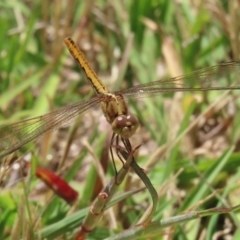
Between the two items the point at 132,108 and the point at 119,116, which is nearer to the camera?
the point at 119,116

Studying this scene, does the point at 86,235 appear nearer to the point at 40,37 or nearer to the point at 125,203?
the point at 125,203

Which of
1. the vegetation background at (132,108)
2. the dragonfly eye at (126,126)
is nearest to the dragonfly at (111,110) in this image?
the dragonfly eye at (126,126)

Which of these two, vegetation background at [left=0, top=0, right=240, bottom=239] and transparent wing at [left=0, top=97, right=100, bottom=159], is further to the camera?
vegetation background at [left=0, top=0, right=240, bottom=239]

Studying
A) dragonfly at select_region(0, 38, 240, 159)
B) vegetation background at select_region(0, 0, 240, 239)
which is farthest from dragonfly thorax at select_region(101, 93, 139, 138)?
vegetation background at select_region(0, 0, 240, 239)

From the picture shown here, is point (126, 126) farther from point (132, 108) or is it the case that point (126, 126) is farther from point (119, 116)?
point (132, 108)

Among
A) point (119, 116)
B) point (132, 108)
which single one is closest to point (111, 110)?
point (119, 116)

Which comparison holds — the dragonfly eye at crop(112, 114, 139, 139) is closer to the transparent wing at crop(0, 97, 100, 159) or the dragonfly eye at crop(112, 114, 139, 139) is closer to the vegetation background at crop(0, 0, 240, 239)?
the transparent wing at crop(0, 97, 100, 159)
